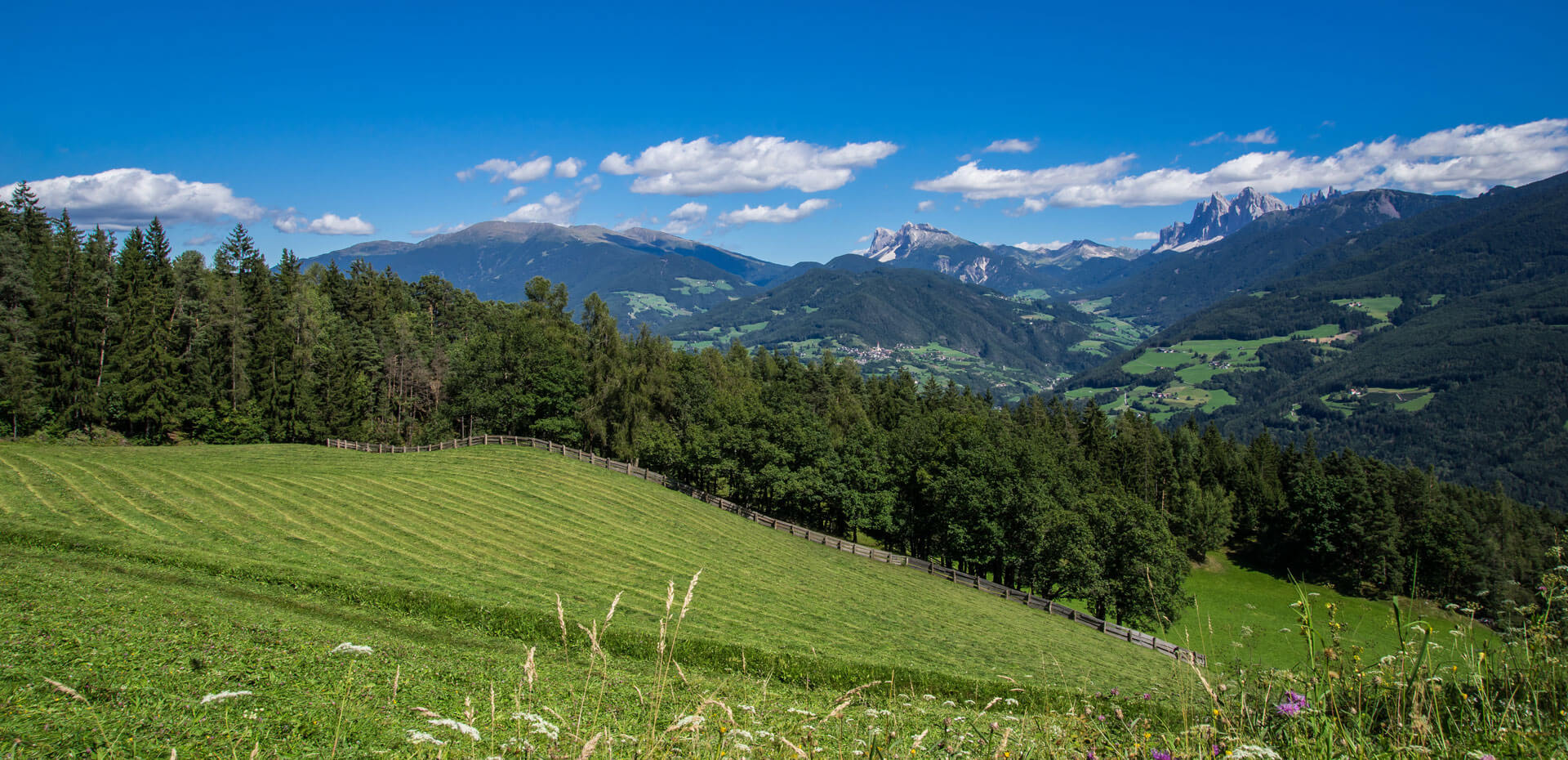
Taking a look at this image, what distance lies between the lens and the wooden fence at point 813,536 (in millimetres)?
36688

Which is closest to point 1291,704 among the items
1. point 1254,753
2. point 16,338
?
point 1254,753

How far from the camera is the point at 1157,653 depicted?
3347 cm

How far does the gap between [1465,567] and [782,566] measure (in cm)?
6093

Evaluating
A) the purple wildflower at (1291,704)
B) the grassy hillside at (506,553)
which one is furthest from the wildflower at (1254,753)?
the grassy hillside at (506,553)

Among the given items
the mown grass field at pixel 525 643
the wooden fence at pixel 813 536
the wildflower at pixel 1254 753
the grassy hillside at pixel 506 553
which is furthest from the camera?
the wooden fence at pixel 813 536

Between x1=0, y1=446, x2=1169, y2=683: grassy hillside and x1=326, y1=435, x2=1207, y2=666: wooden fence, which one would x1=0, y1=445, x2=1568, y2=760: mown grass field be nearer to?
x1=0, y1=446, x2=1169, y2=683: grassy hillside

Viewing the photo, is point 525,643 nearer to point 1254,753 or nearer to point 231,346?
Answer: point 1254,753

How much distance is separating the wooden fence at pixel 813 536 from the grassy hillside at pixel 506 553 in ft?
7.44

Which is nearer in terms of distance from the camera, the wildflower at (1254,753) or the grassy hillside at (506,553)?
the wildflower at (1254,753)

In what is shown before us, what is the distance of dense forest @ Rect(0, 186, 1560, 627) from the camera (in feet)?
147

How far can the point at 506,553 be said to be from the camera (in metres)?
26.4

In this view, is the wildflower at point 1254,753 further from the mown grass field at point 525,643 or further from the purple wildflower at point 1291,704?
the purple wildflower at point 1291,704

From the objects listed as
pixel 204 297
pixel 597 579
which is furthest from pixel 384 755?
pixel 204 297

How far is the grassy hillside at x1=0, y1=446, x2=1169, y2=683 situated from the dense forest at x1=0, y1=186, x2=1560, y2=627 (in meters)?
8.64
